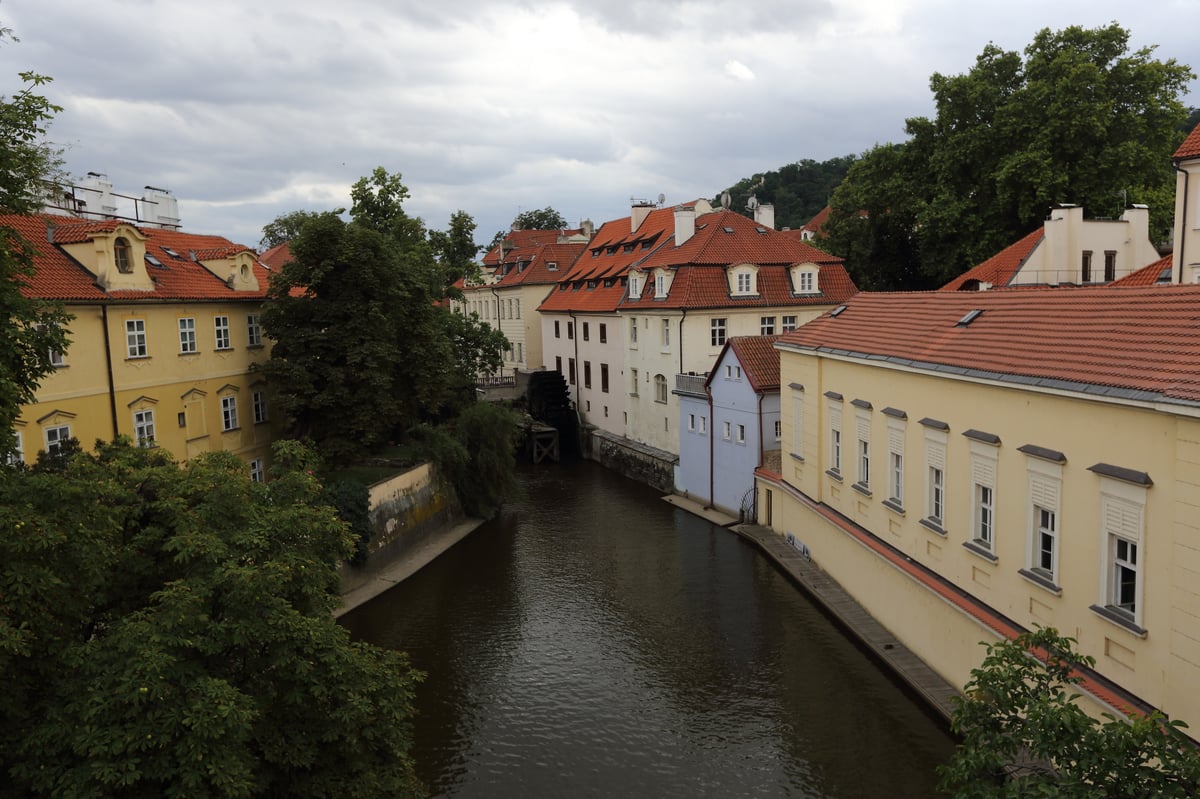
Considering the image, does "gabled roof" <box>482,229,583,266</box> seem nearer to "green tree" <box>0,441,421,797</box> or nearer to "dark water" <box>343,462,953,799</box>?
"dark water" <box>343,462,953,799</box>

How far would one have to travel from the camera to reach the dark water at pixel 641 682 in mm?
13281

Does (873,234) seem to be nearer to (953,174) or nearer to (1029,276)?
(953,174)

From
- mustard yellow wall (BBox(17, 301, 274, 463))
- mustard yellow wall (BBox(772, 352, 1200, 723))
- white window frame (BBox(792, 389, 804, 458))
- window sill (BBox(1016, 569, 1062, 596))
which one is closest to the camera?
mustard yellow wall (BBox(772, 352, 1200, 723))

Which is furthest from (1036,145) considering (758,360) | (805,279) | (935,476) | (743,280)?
(935,476)

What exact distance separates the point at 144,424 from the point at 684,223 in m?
22.0

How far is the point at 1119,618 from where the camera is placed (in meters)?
10.1

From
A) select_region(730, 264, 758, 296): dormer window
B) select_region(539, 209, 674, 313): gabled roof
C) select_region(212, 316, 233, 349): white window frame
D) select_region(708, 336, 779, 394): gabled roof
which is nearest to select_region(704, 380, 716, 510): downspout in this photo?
select_region(708, 336, 779, 394): gabled roof

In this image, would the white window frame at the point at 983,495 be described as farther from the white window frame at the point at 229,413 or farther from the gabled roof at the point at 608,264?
the gabled roof at the point at 608,264

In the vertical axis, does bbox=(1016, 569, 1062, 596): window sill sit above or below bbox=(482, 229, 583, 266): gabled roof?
below

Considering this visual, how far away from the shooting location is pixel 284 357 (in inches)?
949

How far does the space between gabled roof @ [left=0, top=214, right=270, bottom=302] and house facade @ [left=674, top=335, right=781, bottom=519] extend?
45.7 ft

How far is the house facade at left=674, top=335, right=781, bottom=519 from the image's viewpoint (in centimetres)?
2550

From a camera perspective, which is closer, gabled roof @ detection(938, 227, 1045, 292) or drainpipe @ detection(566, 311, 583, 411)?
gabled roof @ detection(938, 227, 1045, 292)

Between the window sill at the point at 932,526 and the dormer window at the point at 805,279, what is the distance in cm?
1941
